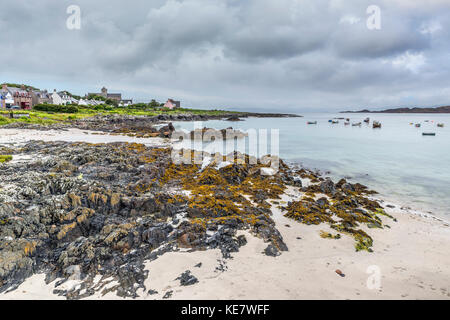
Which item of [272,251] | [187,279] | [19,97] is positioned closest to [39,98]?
[19,97]

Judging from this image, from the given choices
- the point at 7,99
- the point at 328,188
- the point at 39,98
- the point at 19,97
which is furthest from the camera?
the point at 39,98

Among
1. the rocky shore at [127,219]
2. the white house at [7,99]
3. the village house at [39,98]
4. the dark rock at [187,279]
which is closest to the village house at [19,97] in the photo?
the white house at [7,99]

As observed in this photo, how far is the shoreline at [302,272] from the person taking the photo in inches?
170

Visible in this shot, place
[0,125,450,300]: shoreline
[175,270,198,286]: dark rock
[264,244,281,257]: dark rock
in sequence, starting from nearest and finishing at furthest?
1. [0,125,450,300]: shoreline
2. [175,270,198,286]: dark rock
3. [264,244,281,257]: dark rock

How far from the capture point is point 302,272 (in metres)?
4.97

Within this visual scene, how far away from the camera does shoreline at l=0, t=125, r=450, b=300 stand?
14.1 ft

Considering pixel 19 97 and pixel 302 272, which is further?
pixel 19 97

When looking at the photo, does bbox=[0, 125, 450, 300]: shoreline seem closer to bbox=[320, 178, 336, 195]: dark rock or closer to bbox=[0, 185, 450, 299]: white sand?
bbox=[0, 185, 450, 299]: white sand

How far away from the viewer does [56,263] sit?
473 cm

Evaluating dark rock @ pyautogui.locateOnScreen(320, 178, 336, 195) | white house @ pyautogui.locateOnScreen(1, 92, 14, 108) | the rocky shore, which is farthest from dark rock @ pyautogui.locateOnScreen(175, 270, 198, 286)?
white house @ pyautogui.locateOnScreen(1, 92, 14, 108)

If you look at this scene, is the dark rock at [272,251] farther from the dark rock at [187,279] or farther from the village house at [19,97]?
the village house at [19,97]

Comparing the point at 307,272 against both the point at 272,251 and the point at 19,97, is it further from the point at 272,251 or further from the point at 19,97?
the point at 19,97
